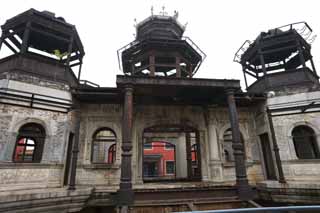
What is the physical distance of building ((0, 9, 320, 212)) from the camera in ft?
20.3

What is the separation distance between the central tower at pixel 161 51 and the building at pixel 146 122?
66 mm

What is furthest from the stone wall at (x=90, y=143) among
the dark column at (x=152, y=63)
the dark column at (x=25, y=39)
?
the dark column at (x=25, y=39)

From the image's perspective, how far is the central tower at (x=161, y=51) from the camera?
10.5 metres

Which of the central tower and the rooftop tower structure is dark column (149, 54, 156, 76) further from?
the rooftop tower structure

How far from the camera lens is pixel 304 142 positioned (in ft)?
29.5

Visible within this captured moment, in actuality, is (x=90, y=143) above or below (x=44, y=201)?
above

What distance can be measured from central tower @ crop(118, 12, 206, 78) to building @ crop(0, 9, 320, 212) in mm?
66

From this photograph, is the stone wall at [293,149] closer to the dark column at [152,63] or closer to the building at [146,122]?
the building at [146,122]

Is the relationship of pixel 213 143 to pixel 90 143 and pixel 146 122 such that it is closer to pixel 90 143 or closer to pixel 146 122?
pixel 146 122

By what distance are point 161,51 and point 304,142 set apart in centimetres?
866

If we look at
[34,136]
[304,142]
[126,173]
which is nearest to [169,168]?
[304,142]

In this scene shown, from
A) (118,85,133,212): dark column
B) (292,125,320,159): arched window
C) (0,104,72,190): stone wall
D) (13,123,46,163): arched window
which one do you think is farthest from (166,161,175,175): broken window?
(118,85,133,212): dark column

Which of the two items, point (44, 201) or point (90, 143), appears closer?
point (44, 201)

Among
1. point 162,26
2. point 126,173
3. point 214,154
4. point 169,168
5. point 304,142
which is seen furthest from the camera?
point 169,168
